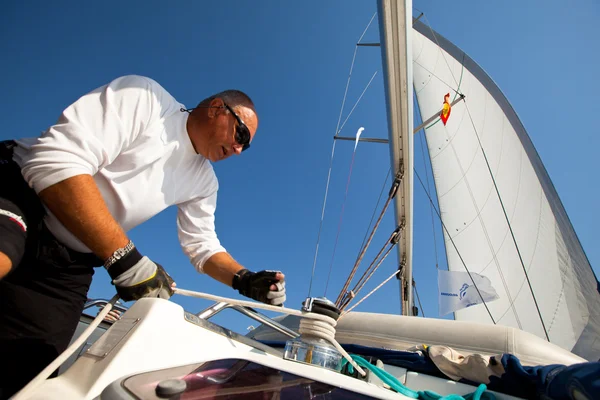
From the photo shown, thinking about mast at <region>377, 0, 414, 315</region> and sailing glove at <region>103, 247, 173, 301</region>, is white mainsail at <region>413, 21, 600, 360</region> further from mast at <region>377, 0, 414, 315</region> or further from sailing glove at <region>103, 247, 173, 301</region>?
sailing glove at <region>103, 247, 173, 301</region>

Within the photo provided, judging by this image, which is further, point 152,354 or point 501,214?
point 501,214

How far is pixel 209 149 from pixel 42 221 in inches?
30.7

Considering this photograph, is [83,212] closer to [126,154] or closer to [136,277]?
[136,277]

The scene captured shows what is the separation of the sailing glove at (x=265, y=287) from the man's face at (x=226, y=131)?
682mm

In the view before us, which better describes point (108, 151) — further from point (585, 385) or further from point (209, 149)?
point (585, 385)

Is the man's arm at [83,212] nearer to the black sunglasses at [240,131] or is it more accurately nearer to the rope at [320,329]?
the rope at [320,329]

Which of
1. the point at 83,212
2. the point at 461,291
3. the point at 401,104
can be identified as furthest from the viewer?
the point at 461,291

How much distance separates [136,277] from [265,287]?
2.07 feet

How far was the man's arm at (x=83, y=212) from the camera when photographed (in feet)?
3.15

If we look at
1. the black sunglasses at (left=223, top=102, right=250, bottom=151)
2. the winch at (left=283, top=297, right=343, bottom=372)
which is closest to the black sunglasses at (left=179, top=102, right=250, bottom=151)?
the black sunglasses at (left=223, top=102, right=250, bottom=151)

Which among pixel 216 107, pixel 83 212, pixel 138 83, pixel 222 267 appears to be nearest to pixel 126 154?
pixel 138 83

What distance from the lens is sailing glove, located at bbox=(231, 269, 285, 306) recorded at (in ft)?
4.82

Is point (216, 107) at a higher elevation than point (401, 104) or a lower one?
lower

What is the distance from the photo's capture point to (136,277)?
38.9 inches
